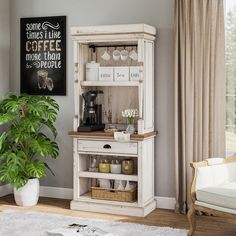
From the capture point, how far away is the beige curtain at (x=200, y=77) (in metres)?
4.88

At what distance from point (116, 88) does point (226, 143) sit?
4.12 ft

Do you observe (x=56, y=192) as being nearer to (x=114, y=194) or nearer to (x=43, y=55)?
(x=114, y=194)

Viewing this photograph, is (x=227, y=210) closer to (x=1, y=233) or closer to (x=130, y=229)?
(x=130, y=229)

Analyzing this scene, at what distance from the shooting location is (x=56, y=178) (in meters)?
5.79

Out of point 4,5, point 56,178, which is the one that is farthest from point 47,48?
point 56,178

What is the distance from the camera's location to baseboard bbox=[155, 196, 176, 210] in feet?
17.2

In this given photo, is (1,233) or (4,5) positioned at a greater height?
(4,5)

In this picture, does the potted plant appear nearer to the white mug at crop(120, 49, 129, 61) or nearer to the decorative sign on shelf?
the decorative sign on shelf

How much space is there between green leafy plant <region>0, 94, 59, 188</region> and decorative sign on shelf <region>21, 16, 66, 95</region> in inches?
11.0

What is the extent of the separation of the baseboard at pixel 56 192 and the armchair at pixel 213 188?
5.94 feet

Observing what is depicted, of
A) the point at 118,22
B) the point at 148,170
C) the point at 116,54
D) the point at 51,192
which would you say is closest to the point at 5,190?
the point at 51,192

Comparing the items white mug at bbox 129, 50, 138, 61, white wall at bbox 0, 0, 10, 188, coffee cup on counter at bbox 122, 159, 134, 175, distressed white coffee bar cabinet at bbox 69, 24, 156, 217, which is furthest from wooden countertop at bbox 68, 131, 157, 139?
white wall at bbox 0, 0, 10, 188

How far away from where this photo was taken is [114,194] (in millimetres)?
5086

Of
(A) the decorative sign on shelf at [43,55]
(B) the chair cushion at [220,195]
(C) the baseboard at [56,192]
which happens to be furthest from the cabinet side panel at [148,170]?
(A) the decorative sign on shelf at [43,55]
